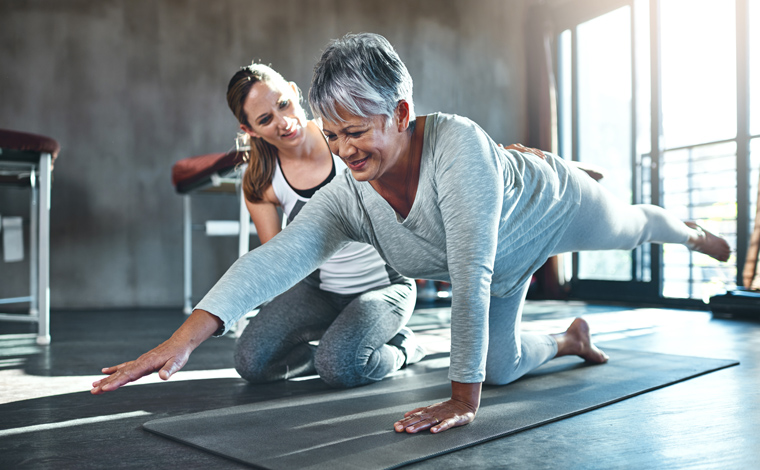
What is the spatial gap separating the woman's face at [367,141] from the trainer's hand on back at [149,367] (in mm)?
467

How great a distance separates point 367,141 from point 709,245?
1.49 meters

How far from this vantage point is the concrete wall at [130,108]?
4016mm

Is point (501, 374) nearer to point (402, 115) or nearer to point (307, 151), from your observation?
point (402, 115)

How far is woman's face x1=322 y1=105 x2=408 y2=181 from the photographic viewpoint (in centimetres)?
114

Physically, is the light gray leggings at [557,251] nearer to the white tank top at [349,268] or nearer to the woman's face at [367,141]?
the white tank top at [349,268]

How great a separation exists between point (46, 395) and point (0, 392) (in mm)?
142

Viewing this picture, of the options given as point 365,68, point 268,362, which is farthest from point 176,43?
point 365,68

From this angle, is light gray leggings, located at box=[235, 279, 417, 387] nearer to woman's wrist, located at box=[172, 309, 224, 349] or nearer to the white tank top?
the white tank top

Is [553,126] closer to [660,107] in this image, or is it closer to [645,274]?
[660,107]

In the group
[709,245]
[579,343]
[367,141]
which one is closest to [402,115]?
[367,141]

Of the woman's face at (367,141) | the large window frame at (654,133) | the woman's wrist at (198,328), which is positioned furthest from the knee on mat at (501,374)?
the large window frame at (654,133)

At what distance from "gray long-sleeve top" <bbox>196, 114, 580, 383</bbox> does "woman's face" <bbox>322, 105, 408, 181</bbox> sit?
8cm

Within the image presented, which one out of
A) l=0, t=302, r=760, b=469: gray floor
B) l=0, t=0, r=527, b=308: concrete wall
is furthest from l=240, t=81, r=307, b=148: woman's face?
l=0, t=0, r=527, b=308: concrete wall

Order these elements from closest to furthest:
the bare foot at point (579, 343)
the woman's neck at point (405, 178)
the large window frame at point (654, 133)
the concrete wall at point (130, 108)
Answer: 1. the woman's neck at point (405, 178)
2. the bare foot at point (579, 343)
3. the large window frame at point (654, 133)
4. the concrete wall at point (130, 108)
